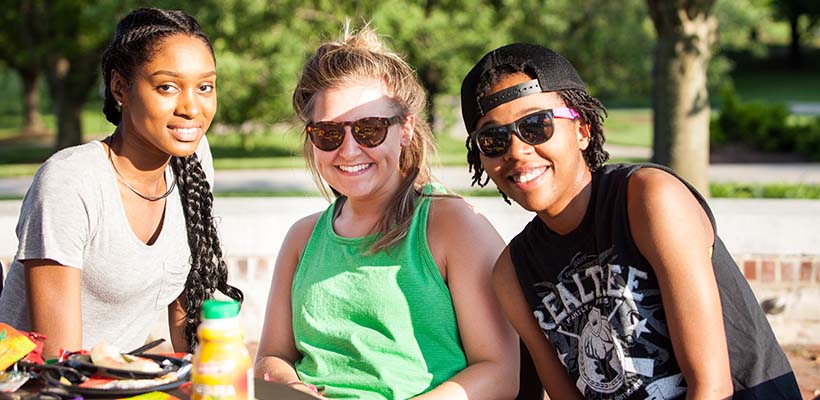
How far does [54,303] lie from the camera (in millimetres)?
2637

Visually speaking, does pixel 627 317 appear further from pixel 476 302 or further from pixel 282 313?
pixel 282 313

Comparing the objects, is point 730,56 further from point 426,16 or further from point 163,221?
point 163,221

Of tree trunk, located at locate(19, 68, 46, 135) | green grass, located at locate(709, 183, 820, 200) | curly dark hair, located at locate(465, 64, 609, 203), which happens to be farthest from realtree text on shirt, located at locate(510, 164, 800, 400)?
tree trunk, located at locate(19, 68, 46, 135)

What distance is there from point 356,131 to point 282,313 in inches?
24.8

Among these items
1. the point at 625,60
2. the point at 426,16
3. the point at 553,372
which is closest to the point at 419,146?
the point at 553,372

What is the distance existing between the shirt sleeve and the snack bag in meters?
0.53

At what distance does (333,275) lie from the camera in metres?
2.80

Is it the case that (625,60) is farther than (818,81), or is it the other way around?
(818,81)

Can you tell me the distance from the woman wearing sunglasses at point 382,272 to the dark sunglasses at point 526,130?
1.00 feet

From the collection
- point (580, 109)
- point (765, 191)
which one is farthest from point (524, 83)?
point (765, 191)

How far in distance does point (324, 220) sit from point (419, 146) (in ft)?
1.26

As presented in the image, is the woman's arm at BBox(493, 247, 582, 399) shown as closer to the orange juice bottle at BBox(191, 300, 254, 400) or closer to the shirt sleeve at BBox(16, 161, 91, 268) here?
the orange juice bottle at BBox(191, 300, 254, 400)

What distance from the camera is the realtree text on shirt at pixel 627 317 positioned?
7.92ft

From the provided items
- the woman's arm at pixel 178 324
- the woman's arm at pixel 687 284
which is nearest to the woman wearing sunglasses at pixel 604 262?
the woman's arm at pixel 687 284
